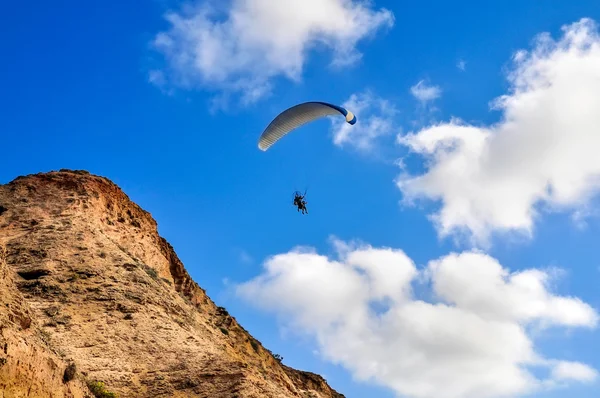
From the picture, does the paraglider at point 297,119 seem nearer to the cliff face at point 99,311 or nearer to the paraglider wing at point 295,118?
the paraglider wing at point 295,118

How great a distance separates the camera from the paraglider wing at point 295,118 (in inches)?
1193

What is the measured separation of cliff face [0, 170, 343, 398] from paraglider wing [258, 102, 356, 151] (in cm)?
896

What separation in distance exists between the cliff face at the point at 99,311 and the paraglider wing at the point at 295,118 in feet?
29.4

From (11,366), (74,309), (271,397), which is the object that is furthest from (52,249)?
(11,366)

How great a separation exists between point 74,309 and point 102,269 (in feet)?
10.6

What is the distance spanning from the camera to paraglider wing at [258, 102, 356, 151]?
99.4 ft

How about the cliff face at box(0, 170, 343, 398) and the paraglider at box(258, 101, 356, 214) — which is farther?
the paraglider at box(258, 101, 356, 214)

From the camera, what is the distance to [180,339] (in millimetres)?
28141

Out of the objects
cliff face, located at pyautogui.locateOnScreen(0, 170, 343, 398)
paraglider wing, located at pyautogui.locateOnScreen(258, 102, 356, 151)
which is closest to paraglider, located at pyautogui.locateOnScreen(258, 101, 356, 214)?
paraglider wing, located at pyautogui.locateOnScreen(258, 102, 356, 151)

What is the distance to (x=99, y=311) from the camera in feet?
91.4

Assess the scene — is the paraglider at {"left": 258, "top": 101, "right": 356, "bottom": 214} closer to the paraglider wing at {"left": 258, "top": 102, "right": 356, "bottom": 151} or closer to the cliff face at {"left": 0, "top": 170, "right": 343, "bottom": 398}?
the paraglider wing at {"left": 258, "top": 102, "right": 356, "bottom": 151}

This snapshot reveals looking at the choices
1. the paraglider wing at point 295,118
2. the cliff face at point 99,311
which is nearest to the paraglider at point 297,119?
the paraglider wing at point 295,118

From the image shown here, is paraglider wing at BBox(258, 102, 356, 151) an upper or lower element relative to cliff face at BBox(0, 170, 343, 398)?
upper

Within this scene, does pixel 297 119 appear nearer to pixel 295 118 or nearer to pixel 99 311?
pixel 295 118
